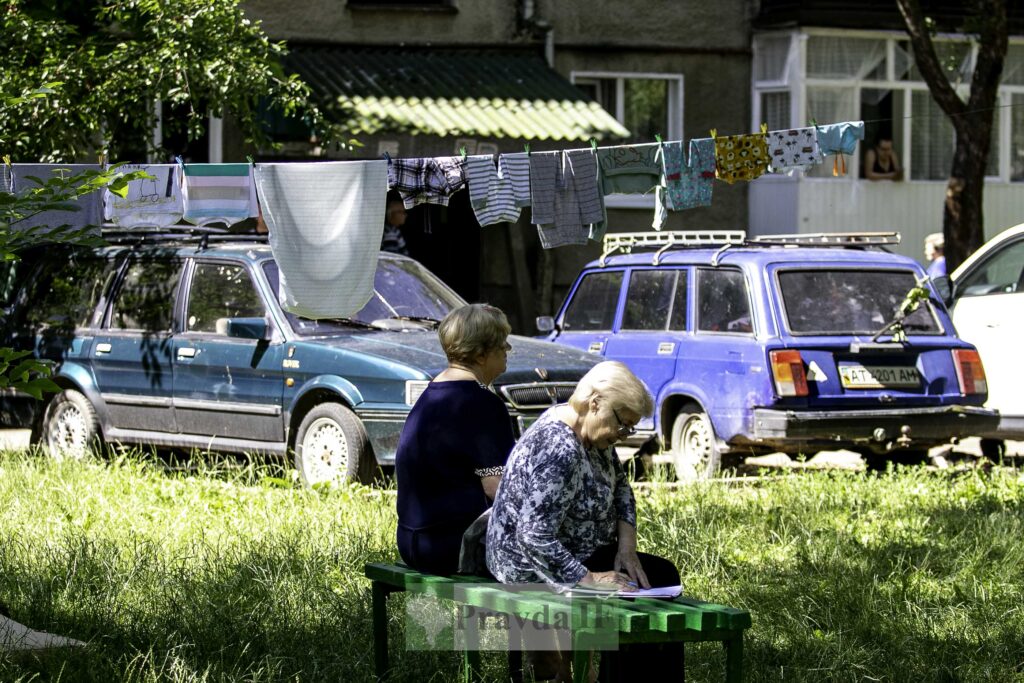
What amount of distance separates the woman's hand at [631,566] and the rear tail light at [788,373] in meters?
5.64

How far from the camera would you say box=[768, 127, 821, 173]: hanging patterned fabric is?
1099 cm

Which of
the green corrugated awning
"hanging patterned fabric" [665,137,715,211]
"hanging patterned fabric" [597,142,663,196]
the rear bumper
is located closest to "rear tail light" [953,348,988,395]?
the rear bumper

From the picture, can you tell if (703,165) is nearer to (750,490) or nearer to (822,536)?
(750,490)

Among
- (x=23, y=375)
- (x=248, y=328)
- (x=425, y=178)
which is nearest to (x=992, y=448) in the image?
(x=425, y=178)

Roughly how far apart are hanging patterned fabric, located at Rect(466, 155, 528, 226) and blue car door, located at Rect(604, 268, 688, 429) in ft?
7.37

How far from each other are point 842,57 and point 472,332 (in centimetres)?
1774

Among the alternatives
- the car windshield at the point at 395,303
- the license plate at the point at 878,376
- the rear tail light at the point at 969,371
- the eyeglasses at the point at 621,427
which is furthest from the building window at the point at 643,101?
the eyeglasses at the point at 621,427

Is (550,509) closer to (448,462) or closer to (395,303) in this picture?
(448,462)

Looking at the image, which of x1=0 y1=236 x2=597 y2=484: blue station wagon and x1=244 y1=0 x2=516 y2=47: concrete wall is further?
x1=244 y1=0 x2=516 y2=47: concrete wall

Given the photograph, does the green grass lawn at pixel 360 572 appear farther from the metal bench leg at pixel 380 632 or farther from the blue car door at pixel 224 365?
the blue car door at pixel 224 365

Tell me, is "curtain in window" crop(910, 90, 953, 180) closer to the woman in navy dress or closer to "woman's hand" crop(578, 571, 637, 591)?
the woman in navy dress

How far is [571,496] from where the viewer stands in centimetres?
558

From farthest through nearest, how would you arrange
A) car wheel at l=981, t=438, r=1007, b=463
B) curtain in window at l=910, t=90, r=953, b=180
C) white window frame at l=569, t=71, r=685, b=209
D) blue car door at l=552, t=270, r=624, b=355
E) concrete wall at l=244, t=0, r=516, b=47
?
curtain in window at l=910, t=90, r=953, b=180 < white window frame at l=569, t=71, r=685, b=209 < concrete wall at l=244, t=0, r=516, b=47 < blue car door at l=552, t=270, r=624, b=355 < car wheel at l=981, t=438, r=1007, b=463

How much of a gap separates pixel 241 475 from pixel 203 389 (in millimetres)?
980
